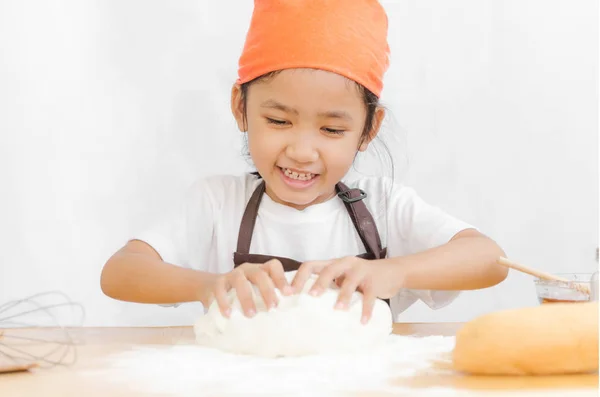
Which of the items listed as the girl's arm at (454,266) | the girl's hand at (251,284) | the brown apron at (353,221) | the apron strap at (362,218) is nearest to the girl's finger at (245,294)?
the girl's hand at (251,284)

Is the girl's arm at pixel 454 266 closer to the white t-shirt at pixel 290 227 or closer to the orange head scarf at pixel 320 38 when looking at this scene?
the white t-shirt at pixel 290 227

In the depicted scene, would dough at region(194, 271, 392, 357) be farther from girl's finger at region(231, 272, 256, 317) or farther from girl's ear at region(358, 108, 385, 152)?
girl's ear at region(358, 108, 385, 152)

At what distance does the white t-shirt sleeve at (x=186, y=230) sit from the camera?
1.44 meters

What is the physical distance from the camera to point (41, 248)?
185 cm

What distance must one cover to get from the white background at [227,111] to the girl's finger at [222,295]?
79 cm

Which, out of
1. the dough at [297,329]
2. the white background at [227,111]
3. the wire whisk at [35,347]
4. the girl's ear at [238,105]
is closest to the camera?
the wire whisk at [35,347]

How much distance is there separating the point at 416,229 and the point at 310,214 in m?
0.22

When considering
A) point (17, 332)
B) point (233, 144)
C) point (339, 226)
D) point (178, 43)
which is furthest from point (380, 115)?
point (17, 332)

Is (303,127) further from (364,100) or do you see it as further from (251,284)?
(251,284)

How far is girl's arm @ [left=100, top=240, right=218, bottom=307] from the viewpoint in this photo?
1.20m

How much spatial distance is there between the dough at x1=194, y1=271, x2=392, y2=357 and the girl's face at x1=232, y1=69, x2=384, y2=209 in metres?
0.31

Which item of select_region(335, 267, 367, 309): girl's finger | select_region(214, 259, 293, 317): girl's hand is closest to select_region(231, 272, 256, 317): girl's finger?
select_region(214, 259, 293, 317): girl's hand

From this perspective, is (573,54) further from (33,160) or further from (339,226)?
(33,160)

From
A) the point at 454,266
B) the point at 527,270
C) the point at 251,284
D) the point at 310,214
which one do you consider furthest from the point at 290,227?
the point at 527,270
